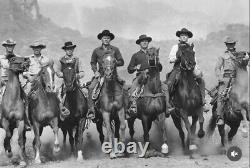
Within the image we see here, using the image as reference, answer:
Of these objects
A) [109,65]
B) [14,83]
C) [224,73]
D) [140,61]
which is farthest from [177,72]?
[14,83]

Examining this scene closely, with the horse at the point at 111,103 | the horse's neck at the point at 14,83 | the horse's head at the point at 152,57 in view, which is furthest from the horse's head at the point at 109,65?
the horse's neck at the point at 14,83

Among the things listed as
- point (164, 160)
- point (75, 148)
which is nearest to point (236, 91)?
point (164, 160)

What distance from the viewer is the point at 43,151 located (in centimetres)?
1346

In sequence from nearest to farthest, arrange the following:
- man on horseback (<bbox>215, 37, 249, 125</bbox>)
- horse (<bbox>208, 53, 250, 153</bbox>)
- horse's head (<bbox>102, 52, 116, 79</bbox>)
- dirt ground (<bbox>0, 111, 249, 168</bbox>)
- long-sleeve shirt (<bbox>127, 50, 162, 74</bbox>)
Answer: dirt ground (<bbox>0, 111, 249, 168</bbox>), horse's head (<bbox>102, 52, 116, 79</bbox>), horse (<bbox>208, 53, 250, 153</bbox>), long-sleeve shirt (<bbox>127, 50, 162, 74</bbox>), man on horseback (<bbox>215, 37, 249, 125</bbox>)

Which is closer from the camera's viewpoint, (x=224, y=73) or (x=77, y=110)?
(x=77, y=110)

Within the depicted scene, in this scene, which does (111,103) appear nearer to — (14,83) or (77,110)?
(77,110)

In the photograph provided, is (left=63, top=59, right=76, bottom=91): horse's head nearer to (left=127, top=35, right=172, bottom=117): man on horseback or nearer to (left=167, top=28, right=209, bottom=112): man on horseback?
(left=127, top=35, right=172, bottom=117): man on horseback

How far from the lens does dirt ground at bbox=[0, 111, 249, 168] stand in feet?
32.1

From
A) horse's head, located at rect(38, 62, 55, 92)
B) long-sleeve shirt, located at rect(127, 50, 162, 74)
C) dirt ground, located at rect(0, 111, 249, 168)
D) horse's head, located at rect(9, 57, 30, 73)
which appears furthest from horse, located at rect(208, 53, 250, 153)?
horse's head, located at rect(9, 57, 30, 73)

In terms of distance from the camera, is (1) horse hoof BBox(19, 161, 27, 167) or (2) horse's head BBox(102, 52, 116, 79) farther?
(1) horse hoof BBox(19, 161, 27, 167)

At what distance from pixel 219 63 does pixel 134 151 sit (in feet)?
11.6

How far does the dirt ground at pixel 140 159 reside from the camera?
9797 mm

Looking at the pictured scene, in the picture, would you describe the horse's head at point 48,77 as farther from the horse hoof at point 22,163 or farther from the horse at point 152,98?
the horse at point 152,98

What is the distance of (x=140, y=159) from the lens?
10344mm
